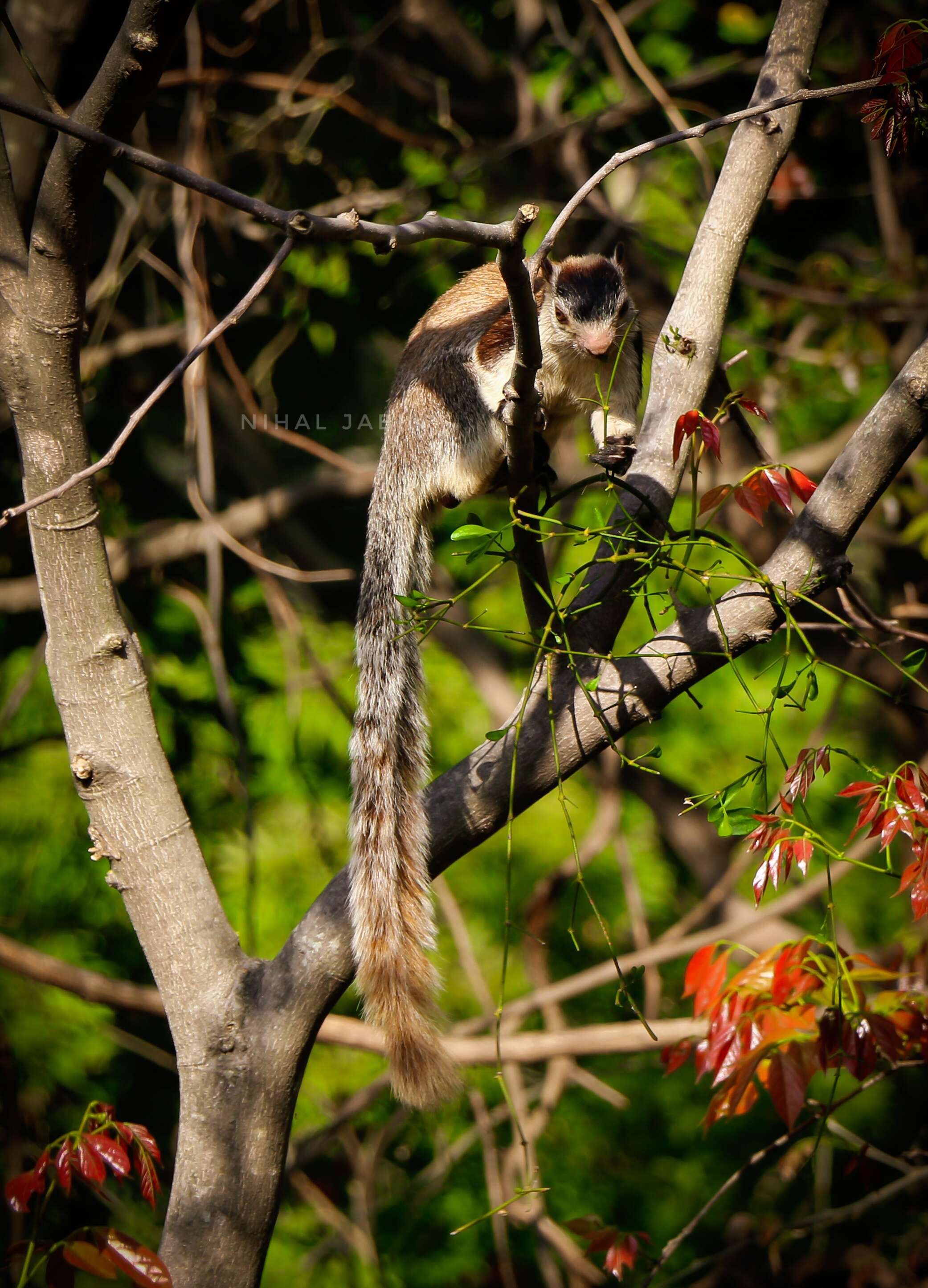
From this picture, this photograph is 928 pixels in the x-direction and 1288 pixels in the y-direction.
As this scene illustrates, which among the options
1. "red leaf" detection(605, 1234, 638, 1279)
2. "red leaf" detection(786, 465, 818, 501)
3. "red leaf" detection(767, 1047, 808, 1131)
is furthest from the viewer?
"red leaf" detection(605, 1234, 638, 1279)

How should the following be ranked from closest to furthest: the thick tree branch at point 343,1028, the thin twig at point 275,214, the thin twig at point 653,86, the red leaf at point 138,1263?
the thin twig at point 275,214, the red leaf at point 138,1263, the thick tree branch at point 343,1028, the thin twig at point 653,86

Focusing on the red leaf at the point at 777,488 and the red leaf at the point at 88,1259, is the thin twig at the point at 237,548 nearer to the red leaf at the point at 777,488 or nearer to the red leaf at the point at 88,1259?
the red leaf at the point at 777,488

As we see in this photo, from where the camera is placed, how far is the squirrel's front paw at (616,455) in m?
1.35

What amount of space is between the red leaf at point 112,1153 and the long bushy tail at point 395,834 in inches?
11.5

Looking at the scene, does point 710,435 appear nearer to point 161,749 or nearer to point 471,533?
point 471,533

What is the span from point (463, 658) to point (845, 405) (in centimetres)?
134

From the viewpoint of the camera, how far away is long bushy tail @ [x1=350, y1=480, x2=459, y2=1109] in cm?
107

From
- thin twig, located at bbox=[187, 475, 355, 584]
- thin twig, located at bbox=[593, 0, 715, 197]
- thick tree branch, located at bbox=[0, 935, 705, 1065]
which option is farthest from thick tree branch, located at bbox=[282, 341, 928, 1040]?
thin twig, located at bbox=[593, 0, 715, 197]

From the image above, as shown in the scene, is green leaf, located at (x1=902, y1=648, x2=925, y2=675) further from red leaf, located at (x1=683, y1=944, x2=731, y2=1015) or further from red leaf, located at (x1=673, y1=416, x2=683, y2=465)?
red leaf, located at (x1=683, y1=944, x2=731, y2=1015)

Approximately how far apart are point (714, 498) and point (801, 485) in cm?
9

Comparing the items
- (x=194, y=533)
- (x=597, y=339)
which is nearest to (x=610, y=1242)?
(x=597, y=339)

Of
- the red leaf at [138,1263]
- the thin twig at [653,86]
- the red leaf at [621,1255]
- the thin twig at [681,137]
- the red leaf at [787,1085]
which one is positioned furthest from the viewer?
the thin twig at [653,86]

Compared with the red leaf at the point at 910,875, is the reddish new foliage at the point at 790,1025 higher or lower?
lower

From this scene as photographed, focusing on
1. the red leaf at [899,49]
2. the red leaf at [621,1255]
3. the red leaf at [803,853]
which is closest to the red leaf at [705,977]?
the red leaf at [621,1255]
